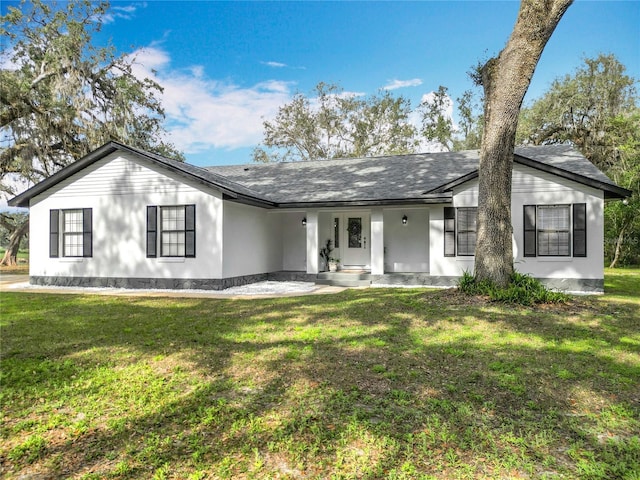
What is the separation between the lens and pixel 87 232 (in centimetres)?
1249

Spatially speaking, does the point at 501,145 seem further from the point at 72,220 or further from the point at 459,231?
the point at 72,220

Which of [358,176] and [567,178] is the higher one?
[358,176]

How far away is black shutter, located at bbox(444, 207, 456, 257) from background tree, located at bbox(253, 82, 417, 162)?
765 inches

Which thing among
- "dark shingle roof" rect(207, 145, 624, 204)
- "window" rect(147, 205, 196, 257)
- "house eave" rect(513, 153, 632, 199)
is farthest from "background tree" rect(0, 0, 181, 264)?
"house eave" rect(513, 153, 632, 199)

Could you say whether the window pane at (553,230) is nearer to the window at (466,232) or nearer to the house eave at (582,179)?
the house eave at (582,179)

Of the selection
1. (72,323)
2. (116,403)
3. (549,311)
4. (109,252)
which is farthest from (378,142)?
(116,403)

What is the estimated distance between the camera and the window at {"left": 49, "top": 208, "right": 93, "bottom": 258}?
41.5 feet

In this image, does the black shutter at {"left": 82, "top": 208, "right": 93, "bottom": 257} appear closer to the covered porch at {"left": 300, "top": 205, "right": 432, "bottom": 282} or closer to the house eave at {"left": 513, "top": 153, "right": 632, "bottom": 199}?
the covered porch at {"left": 300, "top": 205, "right": 432, "bottom": 282}

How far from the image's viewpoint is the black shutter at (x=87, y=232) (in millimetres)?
12438

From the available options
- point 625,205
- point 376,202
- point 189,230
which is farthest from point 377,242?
point 625,205

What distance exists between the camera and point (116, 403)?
341 centimetres

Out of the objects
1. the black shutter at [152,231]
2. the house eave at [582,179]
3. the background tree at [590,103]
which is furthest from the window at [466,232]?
the background tree at [590,103]

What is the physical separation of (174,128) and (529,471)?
24514 millimetres

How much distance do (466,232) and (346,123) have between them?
2144cm
